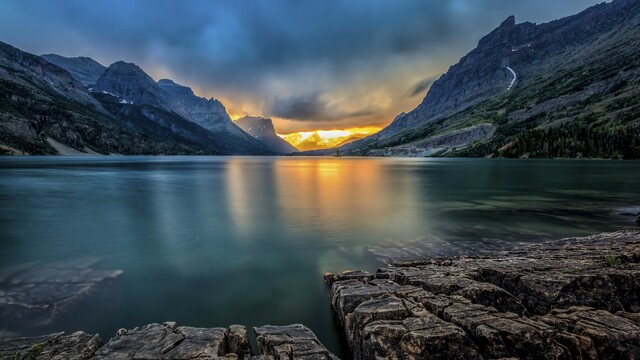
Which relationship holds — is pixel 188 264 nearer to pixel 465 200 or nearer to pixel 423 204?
pixel 423 204

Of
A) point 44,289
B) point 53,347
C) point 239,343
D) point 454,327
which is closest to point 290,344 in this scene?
point 239,343

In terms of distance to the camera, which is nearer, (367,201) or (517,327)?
(517,327)

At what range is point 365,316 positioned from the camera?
27.4 feet

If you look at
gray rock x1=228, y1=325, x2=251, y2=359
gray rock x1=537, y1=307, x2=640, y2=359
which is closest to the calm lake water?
gray rock x1=228, y1=325, x2=251, y2=359

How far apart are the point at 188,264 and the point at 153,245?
543 cm

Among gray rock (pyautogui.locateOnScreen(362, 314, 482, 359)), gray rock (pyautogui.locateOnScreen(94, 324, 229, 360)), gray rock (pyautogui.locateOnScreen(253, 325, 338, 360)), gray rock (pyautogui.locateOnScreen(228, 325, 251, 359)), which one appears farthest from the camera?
gray rock (pyautogui.locateOnScreen(228, 325, 251, 359))

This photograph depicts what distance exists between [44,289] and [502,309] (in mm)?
17656

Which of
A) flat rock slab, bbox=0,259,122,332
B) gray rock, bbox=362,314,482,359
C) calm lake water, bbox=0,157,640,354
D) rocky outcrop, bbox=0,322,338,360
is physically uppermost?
gray rock, bbox=362,314,482,359

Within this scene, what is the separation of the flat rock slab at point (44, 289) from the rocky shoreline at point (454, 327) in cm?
422

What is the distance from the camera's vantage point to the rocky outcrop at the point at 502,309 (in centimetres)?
683

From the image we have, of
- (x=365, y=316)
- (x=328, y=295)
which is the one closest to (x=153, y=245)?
(x=328, y=295)

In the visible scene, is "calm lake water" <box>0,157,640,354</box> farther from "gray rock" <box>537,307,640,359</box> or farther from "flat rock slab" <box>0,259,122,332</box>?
"gray rock" <box>537,307,640,359</box>

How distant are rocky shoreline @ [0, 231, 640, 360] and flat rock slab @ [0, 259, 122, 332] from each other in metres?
4.22

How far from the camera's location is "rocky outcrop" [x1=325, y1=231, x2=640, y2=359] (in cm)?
683
